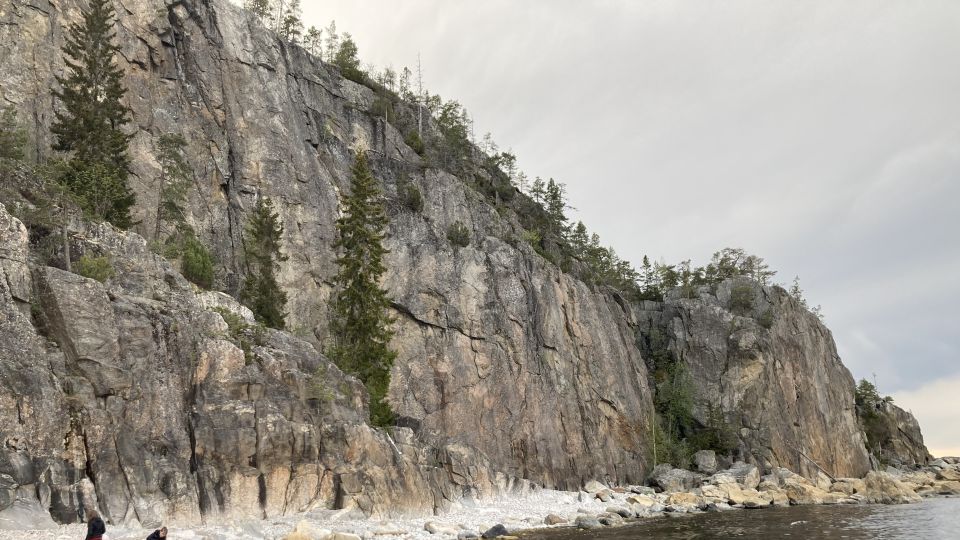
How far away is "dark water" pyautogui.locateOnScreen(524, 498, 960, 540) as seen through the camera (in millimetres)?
33375

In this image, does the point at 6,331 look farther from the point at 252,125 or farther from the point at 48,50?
the point at 252,125

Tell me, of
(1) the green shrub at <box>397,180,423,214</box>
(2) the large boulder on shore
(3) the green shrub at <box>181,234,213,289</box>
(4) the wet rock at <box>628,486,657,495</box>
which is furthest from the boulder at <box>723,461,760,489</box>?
(3) the green shrub at <box>181,234,213,289</box>

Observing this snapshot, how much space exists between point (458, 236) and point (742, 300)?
47.6m

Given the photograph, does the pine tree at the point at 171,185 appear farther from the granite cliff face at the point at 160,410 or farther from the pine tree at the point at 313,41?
the pine tree at the point at 313,41

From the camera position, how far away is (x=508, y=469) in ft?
179

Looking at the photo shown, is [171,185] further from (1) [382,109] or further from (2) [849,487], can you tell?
(2) [849,487]

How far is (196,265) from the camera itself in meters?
43.7

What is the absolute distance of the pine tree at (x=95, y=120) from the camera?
130ft

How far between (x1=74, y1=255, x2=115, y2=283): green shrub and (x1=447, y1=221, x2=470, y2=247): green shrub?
36816 mm

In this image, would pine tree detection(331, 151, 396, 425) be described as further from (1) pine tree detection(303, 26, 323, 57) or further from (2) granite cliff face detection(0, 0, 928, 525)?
(1) pine tree detection(303, 26, 323, 57)

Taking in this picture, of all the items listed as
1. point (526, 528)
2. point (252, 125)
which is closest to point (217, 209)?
point (252, 125)

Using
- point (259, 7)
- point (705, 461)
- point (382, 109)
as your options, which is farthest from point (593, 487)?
point (259, 7)

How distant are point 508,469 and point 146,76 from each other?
141 feet

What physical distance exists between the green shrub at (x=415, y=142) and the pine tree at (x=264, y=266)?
2422 centimetres
